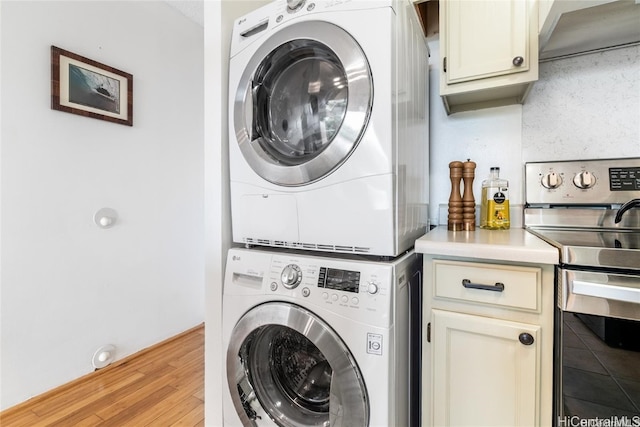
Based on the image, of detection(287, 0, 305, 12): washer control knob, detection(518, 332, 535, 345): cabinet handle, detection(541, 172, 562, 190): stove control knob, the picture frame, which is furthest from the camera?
the picture frame

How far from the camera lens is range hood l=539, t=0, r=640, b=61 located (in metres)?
1.00

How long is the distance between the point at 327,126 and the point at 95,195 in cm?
170

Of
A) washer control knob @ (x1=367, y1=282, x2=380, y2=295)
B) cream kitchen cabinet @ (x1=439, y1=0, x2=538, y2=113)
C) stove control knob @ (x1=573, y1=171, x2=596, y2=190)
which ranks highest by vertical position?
cream kitchen cabinet @ (x1=439, y1=0, x2=538, y2=113)

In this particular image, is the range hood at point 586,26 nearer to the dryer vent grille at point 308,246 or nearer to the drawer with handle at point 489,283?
the drawer with handle at point 489,283

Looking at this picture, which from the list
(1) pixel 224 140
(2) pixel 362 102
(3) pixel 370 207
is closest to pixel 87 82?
(1) pixel 224 140

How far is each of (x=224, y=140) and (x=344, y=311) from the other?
810 mm

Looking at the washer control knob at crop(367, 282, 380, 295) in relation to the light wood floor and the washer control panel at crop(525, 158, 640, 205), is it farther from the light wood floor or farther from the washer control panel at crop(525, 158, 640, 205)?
the light wood floor

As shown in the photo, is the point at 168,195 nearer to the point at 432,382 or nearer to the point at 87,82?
the point at 87,82

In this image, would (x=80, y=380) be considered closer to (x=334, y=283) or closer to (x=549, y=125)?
(x=334, y=283)

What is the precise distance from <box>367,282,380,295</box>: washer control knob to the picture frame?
2.03 meters

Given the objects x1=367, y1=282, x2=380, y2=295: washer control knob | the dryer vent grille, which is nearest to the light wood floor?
the dryer vent grille

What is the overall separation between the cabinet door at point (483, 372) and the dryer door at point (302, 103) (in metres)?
0.67

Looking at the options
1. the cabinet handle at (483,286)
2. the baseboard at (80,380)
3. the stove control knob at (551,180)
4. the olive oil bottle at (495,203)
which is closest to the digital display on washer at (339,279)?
the cabinet handle at (483,286)

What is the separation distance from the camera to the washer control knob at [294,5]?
1086 mm
